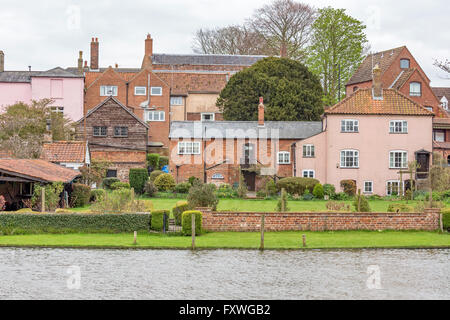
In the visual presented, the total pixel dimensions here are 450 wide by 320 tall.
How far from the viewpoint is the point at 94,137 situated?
64.3 meters

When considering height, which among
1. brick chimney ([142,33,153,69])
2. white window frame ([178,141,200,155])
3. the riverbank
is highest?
brick chimney ([142,33,153,69])

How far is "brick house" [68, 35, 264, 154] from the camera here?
74125mm

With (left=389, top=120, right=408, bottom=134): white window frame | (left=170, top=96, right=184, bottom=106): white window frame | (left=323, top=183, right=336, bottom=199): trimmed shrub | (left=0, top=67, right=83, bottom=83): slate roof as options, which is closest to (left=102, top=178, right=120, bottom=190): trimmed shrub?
(left=323, top=183, right=336, bottom=199): trimmed shrub

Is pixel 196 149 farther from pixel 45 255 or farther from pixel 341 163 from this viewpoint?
pixel 45 255

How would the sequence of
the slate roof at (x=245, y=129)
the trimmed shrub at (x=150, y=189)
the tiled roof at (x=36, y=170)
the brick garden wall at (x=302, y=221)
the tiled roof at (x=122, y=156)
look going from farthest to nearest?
1. the tiled roof at (x=122, y=156)
2. the slate roof at (x=245, y=129)
3. the trimmed shrub at (x=150, y=189)
4. the tiled roof at (x=36, y=170)
5. the brick garden wall at (x=302, y=221)

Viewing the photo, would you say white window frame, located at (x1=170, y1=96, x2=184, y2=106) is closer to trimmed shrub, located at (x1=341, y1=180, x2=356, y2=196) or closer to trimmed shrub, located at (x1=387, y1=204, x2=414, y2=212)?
trimmed shrub, located at (x1=341, y1=180, x2=356, y2=196)

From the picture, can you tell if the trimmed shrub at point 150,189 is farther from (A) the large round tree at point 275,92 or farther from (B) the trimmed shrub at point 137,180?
(A) the large round tree at point 275,92

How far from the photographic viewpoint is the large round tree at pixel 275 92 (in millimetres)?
68750

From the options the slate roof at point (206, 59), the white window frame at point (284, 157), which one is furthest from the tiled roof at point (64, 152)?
the slate roof at point (206, 59)

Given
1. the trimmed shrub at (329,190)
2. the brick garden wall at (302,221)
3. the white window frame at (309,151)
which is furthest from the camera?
the white window frame at (309,151)

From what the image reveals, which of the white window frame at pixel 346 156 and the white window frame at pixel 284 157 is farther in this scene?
the white window frame at pixel 284 157

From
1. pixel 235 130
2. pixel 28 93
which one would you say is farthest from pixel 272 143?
pixel 28 93

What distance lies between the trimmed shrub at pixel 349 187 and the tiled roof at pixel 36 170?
22081 mm

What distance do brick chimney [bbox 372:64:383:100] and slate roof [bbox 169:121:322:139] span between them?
5885mm
